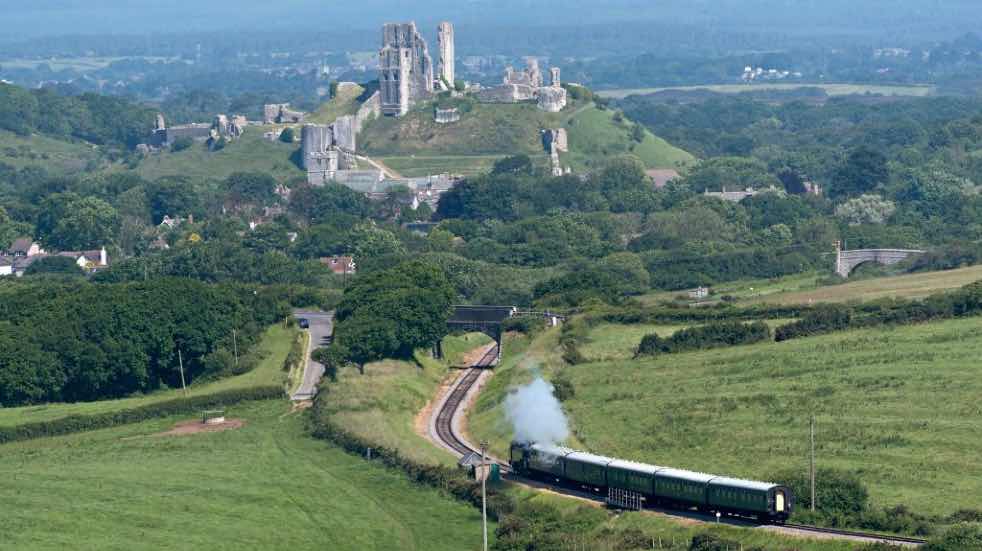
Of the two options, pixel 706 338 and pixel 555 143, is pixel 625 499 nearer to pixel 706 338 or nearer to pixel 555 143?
pixel 706 338

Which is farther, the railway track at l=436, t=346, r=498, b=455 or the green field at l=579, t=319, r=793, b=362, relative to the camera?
the green field at l=579, t=319, r=793, b=362

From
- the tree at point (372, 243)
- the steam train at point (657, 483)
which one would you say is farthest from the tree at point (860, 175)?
the steam train at point (657, 483)

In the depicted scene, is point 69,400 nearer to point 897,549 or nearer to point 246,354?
point 246,354

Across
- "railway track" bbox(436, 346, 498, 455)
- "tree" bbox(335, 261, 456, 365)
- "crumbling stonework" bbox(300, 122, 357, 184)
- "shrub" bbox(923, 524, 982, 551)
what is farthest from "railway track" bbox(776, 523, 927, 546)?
"crumbling stonework" bbox(300, 122, 357, 184)

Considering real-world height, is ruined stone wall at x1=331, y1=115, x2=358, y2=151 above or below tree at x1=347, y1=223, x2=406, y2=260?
above

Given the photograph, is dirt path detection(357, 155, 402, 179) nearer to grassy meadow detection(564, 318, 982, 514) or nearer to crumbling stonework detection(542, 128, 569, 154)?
crumbling stonework detection(542, 128, 569, 154)

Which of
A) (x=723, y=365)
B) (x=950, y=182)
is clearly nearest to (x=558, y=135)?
Result: (x=950, y=182)

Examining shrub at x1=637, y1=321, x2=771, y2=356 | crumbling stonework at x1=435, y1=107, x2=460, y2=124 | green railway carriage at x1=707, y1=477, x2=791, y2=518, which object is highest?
green railway carriage at x1=707, y1=477, x2=791, y2=518
